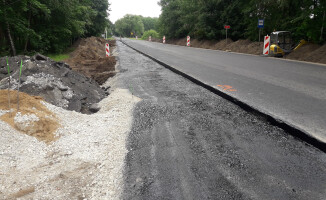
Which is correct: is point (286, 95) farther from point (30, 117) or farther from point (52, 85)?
point (52, 85)

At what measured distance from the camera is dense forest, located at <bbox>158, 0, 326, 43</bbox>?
14.2m

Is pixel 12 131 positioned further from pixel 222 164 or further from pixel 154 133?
pixel 222 164

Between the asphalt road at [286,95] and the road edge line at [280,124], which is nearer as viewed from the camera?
the road edge line at [280,124]

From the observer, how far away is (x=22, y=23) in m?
12.9

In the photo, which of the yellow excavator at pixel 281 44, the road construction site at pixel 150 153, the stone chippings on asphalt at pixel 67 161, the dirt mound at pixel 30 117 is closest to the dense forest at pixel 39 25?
the road construction site at pixel 150 153

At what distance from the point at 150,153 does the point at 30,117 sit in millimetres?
2116

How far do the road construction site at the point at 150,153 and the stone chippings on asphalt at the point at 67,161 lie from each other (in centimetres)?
1

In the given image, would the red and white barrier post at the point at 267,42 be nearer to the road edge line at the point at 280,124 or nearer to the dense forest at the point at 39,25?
Result: the road edge line at the point at 280,124

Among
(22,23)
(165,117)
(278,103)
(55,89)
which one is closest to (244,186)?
(165,117)

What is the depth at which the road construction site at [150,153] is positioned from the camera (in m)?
2.36

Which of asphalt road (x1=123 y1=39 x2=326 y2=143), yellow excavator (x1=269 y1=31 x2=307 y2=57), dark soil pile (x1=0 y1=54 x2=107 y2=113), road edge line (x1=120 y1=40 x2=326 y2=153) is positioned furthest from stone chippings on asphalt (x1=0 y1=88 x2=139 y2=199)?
yellow excavator (x1=269 y1=31 x2=307 y2=57)

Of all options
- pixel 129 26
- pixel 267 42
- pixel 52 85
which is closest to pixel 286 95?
pixel 52 85

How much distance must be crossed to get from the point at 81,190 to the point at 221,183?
146 cm

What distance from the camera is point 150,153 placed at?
10.2 feet
